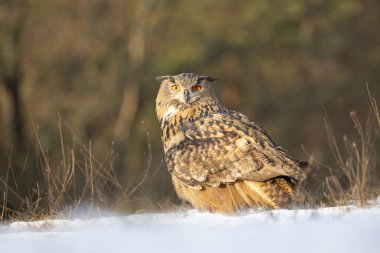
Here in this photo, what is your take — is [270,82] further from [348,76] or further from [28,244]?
[28,244]

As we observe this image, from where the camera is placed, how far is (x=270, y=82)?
67.6ft

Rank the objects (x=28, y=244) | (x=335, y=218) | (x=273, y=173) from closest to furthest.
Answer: (x=28, y=244)
(x=335, y=218)
(x=273, y=173)

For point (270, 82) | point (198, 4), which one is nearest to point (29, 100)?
point (198, 4)

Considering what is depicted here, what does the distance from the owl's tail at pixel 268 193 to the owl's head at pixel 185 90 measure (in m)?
1.30

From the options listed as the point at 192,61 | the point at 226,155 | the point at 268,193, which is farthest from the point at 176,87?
the point at 192,61

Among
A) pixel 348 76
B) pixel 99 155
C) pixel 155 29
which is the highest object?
pixel 155 29

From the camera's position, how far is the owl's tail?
5.51 meters

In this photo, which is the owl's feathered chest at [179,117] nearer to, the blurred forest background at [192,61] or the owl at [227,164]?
the owl at [227,164]

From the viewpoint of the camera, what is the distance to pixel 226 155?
5.77 metres

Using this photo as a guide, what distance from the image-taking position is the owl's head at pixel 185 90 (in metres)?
6.75

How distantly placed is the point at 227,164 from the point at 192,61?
14150mm

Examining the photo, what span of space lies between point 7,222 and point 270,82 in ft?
50.5

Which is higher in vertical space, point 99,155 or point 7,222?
point 7,222

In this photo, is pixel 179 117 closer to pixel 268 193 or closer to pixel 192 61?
pixel 268 193
